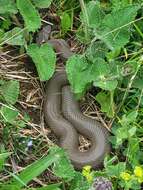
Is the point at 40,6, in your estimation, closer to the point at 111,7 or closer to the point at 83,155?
the point at 111,7

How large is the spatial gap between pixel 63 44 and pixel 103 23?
1.69 feet

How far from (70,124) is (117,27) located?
68 cm

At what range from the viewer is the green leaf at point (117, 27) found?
11.2 feet

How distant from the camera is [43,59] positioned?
351cm

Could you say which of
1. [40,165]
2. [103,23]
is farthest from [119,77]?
[40,165]

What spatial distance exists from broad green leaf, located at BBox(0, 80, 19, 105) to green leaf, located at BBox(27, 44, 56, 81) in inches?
6.1

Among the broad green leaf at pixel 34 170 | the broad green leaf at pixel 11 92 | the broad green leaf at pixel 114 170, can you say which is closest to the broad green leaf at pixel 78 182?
the broad green leaf at pixel 114 170

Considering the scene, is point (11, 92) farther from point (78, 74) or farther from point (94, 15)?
point (94, 15)

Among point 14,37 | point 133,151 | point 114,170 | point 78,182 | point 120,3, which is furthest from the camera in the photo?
point 120,3

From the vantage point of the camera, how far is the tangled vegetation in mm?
3336

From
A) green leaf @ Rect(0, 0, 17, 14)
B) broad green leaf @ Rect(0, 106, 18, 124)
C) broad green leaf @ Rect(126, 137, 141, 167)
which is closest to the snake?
broad green leaf @ Rect(126, 137, 141, 167)

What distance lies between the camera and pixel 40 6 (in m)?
3.57

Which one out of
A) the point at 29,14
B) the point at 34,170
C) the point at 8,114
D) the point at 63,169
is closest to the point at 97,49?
the point at 29,14

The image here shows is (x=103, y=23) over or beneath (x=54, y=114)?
over
